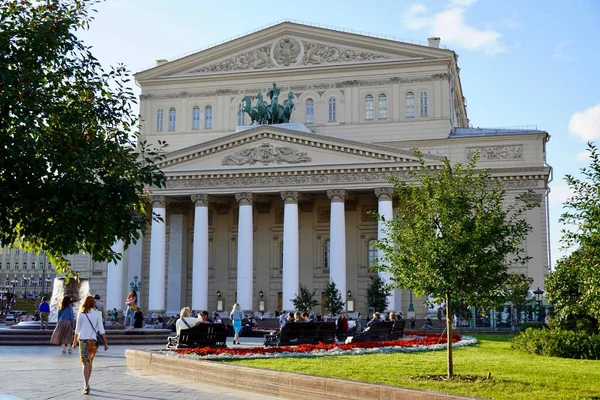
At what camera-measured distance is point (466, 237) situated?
1542cm

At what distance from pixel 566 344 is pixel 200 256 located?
115 ft

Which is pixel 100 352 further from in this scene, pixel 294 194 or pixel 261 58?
pixel 261 58

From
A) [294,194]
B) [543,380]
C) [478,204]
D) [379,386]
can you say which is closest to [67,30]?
[379,386]

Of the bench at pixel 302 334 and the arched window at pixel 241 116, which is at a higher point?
the arched window at pixel 241 116

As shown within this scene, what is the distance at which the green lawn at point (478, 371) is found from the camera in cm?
1333

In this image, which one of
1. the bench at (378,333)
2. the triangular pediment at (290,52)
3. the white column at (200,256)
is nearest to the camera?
the bench at (378,333)

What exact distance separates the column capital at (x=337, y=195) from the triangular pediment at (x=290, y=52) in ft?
44.0

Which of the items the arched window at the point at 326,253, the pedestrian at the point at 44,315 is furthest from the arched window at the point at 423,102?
the pedestrian at the point at 44,315

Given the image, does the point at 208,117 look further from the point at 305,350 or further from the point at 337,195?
the point at 305,350

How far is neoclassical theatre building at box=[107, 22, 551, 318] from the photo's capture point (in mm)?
51812

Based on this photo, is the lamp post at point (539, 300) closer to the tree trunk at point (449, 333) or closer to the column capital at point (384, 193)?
the column capital at point (384, 193)

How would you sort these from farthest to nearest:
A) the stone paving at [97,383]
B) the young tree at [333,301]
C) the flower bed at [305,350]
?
the young tree at [333,301]
the flower bed at [305,350]
the stone paving at [97,383]

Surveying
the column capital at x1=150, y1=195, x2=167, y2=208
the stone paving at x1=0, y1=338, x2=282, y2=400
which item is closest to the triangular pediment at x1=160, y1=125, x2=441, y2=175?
the column capital at x1=150, y1=195, x2=167, y2=208

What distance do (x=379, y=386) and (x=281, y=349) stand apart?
28.8 feet
